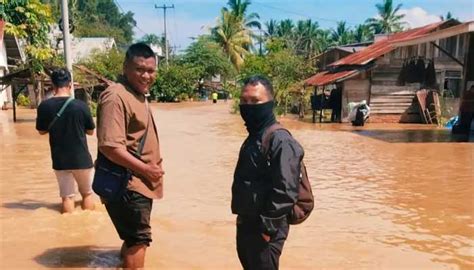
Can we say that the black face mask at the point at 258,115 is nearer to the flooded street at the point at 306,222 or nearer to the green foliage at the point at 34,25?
the flooded street at the point at 306,222

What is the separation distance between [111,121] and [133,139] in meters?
0.25

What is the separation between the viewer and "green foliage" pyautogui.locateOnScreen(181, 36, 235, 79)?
46.1 m

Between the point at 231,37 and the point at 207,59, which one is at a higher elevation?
the point at 231,37

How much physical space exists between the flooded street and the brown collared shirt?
1.22 metres

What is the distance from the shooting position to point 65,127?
5277 millimetres

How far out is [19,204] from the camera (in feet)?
21.7

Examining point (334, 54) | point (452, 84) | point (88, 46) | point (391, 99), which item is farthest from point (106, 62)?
point (452, 84)

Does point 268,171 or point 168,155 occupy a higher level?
point 268,171

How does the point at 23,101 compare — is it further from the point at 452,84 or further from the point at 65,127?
the point at 65,127

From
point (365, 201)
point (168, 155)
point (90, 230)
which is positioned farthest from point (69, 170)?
point (168, 155)

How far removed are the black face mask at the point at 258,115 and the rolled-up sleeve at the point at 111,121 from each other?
896 mm

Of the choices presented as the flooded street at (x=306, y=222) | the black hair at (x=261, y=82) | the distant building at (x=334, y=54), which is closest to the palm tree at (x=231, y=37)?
the distant building at (x=334, y=54)

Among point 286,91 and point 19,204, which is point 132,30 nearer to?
point 286,91

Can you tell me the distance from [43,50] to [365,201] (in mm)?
14934
